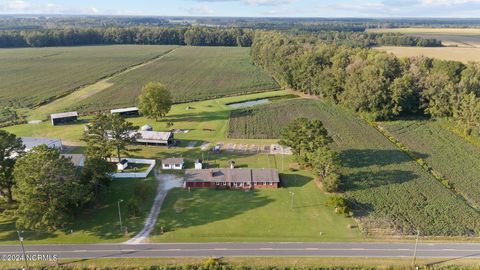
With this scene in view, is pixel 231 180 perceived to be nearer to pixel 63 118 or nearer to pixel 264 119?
pixel 264 119

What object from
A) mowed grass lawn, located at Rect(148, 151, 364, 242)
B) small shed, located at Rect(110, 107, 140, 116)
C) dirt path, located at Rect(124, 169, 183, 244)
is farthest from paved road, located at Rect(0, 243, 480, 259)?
small shed, located at Rect(110, 107, 140, 116)

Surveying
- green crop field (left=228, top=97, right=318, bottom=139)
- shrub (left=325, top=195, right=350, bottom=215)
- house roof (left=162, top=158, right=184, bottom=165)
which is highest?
green crop field (left=228, top=97, right=318, bottom=139)

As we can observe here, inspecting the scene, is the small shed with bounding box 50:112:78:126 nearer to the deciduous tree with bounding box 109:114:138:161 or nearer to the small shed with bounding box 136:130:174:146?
the small shed with bounding box 136:130:174:146

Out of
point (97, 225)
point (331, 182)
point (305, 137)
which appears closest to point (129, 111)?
point (97, 225)

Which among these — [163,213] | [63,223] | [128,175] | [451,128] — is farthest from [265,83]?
[63,223]

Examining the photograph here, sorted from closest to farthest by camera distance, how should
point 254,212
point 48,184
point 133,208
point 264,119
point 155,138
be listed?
point 48,184, point 133,208, point 254,212, point 155,138, point 264,119

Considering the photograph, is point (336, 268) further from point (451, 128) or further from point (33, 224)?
point (451, 128)

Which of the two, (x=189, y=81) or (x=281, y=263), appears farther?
(x=189, y=81)
